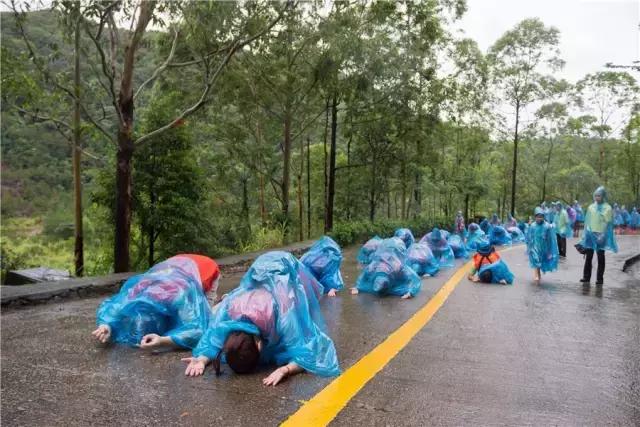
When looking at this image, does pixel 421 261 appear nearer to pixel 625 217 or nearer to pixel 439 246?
pixel 439 246

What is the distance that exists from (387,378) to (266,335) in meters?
0.95

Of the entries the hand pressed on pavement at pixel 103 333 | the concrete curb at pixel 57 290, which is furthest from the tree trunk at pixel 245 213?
the hand pressed on pavement at pixel 103 333

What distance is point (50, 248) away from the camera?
1388 inches

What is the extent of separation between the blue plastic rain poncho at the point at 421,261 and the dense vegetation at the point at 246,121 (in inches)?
179

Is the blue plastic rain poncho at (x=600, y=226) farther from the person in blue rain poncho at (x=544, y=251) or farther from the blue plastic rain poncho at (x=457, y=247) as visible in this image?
the blue plastic rain poncho at (x=457, y=247)

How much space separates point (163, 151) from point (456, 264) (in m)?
7.50

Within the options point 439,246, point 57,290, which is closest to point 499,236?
point 439,246

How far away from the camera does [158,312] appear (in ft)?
15.2

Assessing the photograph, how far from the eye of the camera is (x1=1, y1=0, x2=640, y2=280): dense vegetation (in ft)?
31.0

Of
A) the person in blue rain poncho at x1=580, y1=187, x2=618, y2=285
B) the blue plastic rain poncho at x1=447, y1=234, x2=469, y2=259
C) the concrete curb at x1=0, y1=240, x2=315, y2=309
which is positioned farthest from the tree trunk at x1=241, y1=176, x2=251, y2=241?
the person in blue rain poncho at x1=580, y1=187, x2=618, y2=285

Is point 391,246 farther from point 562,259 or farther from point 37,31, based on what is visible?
point 37,31

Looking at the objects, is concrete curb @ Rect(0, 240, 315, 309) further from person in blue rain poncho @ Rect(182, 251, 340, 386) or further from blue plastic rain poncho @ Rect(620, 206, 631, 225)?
blue plastic rain poncho @ Rect(620, 206, 631, 225)

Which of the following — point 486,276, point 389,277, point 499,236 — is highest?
point 389,277

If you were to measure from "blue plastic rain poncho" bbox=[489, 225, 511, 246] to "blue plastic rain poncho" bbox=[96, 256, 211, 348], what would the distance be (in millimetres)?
13481
